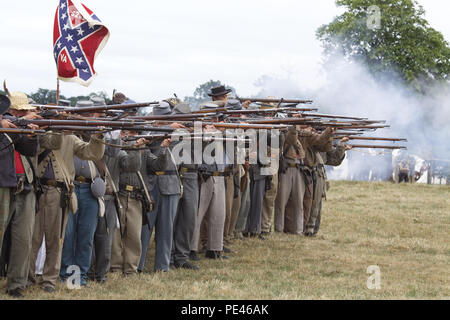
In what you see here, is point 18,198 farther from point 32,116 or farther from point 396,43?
point 396,43

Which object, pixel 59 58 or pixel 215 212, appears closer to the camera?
pixel 59 58

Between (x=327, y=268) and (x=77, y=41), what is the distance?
4511mm

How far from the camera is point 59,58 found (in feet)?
32.8

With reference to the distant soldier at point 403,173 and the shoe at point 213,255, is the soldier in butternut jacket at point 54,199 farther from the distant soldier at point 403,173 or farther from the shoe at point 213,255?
the distant soldier at point 403,173

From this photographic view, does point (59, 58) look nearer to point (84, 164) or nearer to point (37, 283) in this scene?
point (84, 164)

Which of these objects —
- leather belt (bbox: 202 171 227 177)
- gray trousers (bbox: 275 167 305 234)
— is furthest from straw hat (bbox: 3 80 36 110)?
gray trousers (bbox: 275 167 305 234)

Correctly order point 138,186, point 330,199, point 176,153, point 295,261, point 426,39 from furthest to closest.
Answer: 1. point 426,39
2. point 330,199
3. point 295,261
4. point 176,153
5. point 138,186

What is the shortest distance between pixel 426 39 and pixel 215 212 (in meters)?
25.6

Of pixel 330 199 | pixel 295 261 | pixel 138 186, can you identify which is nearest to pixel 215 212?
pixel 295 261

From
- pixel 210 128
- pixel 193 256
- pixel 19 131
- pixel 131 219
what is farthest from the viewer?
pixel 193 256

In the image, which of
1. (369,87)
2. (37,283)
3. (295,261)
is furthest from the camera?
(369,87)

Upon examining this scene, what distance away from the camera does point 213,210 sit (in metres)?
11.3

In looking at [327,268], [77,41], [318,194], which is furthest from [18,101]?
[318,194]

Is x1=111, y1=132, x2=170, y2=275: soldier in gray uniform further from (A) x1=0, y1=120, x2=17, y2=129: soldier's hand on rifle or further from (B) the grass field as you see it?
(A) x1=0, y1=120, x2=17, y2=129: soldier's hand on rifle
